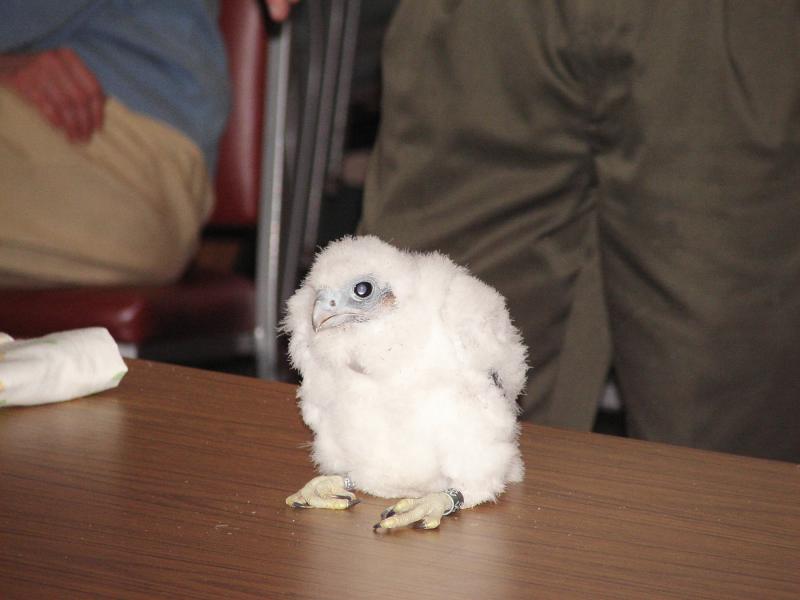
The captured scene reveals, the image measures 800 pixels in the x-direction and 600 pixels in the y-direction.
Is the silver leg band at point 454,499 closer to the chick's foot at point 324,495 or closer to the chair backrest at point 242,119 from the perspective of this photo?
the chick's foot at point 324,495

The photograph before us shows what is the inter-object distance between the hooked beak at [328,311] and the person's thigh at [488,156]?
46 cm

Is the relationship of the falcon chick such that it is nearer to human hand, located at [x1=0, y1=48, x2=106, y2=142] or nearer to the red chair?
the red chair

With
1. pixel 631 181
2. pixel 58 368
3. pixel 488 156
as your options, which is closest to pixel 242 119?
pixel 488 156

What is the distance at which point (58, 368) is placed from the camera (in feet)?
2.62

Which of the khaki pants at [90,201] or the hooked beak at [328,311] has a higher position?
the hooked beak at [328,311]

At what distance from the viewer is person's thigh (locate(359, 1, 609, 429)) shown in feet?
3.44

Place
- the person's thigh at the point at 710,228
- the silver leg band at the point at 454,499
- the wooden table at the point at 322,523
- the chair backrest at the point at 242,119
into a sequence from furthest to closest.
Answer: the chair backrest at the point at 242,119 → the person's thigh at the point at 710,228 → the silver leg band at the point at 454,499 → the wooden table at the point at 322,523

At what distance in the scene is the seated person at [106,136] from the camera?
1.46 m

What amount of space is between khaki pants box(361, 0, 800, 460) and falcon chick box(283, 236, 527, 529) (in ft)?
1.43

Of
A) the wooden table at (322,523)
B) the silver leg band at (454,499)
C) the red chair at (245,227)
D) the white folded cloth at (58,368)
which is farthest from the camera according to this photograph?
the red chair at (245,227)

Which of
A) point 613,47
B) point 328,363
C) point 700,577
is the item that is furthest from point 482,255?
point 700,577

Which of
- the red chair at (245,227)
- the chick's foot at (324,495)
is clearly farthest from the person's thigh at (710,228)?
the red chair at (245,227)

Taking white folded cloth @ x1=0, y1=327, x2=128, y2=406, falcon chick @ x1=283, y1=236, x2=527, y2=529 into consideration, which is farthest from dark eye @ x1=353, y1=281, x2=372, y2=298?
white folded cloth @ x1=0, y1=327, x2=128, y2=406

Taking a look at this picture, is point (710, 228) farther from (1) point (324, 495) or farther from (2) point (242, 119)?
(2) point (242, 119)
